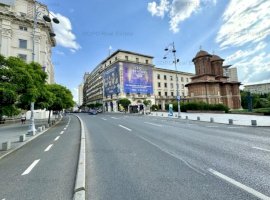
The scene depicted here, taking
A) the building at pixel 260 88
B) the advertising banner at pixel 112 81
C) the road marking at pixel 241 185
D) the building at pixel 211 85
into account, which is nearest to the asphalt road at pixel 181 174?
the road marking at pixel 241 185

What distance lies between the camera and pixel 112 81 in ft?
215

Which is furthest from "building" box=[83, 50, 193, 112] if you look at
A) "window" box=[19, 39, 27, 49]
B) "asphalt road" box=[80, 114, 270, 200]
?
"asphalt road" box=[80, 114, 270, 200]

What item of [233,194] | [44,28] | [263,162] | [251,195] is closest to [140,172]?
[233,194]

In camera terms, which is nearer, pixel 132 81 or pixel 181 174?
pixel 181 174

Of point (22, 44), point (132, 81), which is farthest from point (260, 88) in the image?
point (22, 44)

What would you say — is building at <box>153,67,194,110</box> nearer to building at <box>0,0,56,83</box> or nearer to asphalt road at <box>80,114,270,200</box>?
building at <box>0,0,56,83</box>

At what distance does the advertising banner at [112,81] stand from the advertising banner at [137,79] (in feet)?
11.5

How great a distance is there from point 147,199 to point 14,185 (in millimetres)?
3433

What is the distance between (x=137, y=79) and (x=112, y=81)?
10130mm

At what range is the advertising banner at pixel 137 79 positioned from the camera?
59894 millimetres

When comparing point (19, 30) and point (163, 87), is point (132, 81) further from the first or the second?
point (19, 30)

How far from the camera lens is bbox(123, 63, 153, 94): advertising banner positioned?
59894 millimetres

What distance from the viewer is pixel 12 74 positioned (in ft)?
23.0

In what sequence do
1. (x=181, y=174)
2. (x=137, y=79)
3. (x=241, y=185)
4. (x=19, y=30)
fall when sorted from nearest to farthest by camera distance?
(x=241, y=185) < (x=181, y=174) < (x=19, y=30) < (x=137, y=79)
